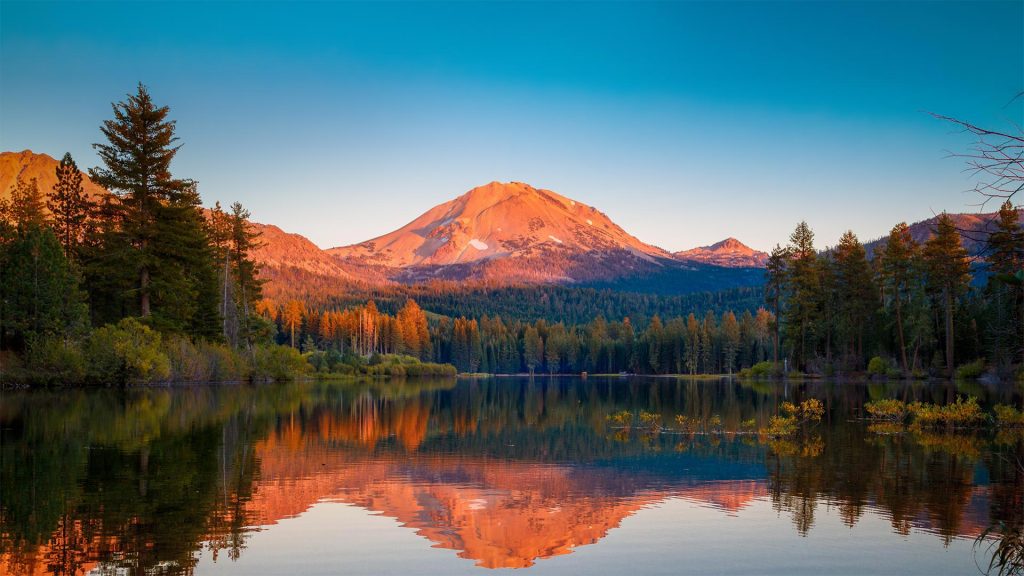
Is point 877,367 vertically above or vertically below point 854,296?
below

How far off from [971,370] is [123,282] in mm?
64754

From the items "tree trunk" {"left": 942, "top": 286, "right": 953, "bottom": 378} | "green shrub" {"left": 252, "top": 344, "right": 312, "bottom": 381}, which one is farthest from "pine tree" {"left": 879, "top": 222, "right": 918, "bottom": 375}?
"green shrub" {"left": 252, "top": 344, "right": 312, "bottom": 381}

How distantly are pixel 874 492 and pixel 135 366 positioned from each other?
48170 mm

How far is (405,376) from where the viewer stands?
128 m

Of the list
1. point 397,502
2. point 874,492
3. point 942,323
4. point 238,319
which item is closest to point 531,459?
point 397,502

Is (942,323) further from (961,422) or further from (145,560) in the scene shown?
(145,560)

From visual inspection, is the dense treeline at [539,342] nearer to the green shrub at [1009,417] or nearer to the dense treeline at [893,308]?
the dense treeline at [893,308]

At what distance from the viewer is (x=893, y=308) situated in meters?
73.6

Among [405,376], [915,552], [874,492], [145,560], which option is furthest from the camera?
[405,376]

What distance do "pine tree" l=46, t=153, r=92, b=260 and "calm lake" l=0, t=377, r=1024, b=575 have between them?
4173 cm

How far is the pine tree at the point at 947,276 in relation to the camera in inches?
2509

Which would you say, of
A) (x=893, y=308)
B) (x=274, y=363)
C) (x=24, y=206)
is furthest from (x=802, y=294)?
(x=24, y=206)

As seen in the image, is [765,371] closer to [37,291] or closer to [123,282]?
[123,282]

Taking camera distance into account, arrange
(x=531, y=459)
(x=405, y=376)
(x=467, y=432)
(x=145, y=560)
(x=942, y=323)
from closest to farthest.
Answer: (x=145, y=560)
(x=531, y=459)
(x=467, y=432)
(x=942, y=323)
(x=405, y=376)
